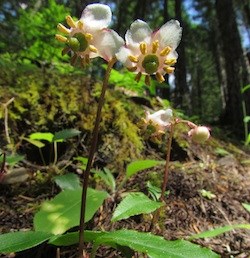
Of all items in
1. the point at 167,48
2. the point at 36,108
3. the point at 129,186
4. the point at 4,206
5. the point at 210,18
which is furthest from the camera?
the point at 210,18

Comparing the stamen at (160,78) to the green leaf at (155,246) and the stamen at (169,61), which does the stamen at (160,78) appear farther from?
the green leaf at (155,246)

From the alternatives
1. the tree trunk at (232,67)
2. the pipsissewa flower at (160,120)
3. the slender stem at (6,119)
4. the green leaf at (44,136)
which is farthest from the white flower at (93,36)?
the tree trunk at (232,67)

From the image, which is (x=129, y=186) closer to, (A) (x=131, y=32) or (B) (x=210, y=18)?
(A) (x=131, y=32)

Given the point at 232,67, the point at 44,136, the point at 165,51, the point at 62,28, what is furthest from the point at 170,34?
the point at 232,67

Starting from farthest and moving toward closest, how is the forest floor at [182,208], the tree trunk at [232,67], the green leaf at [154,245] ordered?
1. the tree trunk at [232,67]
2. the forest floor at [182,208]
3. the green leaf at [154,245]

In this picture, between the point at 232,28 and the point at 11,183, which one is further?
the point at 232,28

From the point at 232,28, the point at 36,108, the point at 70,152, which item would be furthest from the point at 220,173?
the point at 232,28
